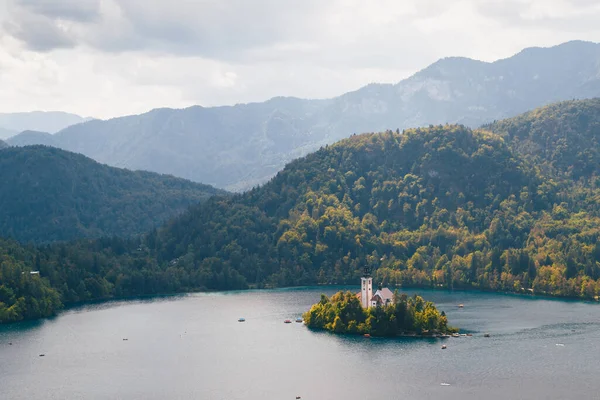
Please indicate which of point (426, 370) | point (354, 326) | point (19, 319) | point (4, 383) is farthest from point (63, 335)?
point (426, 370)

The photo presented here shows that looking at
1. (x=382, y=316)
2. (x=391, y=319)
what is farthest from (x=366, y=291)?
(x=391, y=319)

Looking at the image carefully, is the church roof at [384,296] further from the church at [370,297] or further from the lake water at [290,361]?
the lake water at [290,361]

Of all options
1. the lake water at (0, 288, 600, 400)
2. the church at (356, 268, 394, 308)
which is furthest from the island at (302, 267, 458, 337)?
the lake water at (0, 288, 600, 400)

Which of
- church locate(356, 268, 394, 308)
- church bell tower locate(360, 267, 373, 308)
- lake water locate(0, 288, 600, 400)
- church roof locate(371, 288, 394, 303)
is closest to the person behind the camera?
lake water locate(0, 288, 600, 400)

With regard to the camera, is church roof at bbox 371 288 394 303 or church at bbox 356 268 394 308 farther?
church roof at bbox 371 288 394 303

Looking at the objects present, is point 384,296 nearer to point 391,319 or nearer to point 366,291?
point 366,291

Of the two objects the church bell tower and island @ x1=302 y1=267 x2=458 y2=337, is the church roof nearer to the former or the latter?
island @ x1=302 y1=267 x2=458 y2=337
